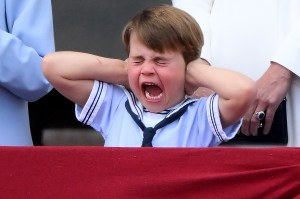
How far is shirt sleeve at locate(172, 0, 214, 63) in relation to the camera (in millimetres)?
1933

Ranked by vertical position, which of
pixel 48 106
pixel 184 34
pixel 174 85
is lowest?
pixel 48 106

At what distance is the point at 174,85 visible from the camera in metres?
1.59

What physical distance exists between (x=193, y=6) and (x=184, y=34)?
45 centimetres

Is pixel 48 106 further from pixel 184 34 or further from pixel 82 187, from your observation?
pixel 82 187

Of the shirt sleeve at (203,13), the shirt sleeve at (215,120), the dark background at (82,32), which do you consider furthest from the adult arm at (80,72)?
the dark background at (82,32)

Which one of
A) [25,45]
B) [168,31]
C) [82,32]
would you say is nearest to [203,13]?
[168,31]

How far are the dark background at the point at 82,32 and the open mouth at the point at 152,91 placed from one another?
3.99 ft

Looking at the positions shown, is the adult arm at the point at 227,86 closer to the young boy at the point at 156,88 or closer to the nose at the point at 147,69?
→ the young boy at the point at 156,88

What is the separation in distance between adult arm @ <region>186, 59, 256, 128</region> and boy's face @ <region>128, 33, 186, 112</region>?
0.03 metres

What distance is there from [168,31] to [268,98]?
403mm

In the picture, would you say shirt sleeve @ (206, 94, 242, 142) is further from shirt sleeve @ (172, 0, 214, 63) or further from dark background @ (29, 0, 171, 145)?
dark background @ (29, 0, 171, 145)

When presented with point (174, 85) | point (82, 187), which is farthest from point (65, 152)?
point (174, 85)

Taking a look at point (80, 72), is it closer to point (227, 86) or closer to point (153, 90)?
point (153, 90)

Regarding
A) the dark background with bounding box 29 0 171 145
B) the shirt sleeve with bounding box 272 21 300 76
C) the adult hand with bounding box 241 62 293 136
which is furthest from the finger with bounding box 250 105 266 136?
the dark background with bounding box 29 0 171 145
